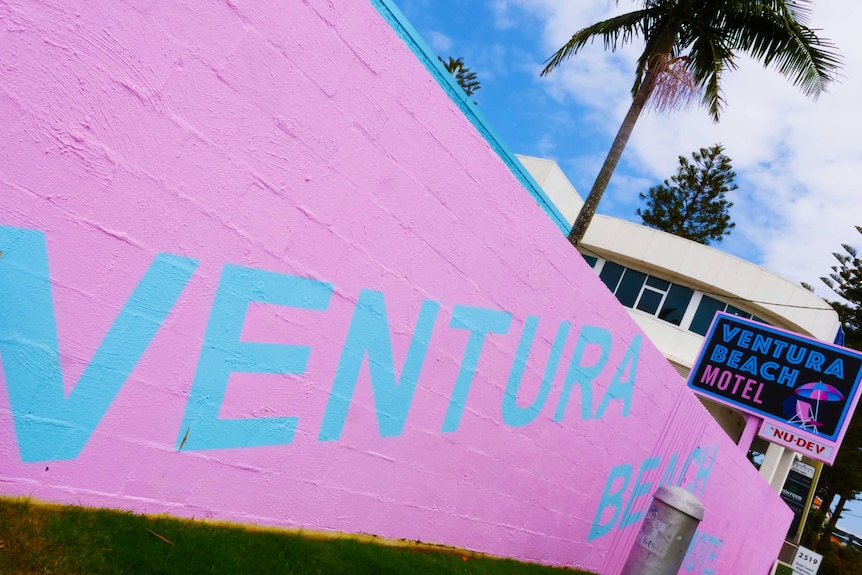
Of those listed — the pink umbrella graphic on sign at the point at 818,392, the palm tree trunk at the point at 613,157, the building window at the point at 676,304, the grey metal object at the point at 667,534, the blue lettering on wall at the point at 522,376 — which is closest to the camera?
the blue lettering on wall at the point at 522,376

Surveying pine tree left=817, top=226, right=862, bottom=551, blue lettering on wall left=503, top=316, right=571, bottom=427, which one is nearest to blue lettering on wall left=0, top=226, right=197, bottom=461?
blue lettering on wall left=503, top=316, right=571, bottom=427

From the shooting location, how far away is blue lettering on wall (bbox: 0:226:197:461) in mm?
2359

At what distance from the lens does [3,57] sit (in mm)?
2207

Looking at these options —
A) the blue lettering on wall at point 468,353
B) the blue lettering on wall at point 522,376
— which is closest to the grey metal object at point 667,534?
the blue lettering on wall at point 522,376

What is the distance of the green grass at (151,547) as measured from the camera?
2330 millimetres

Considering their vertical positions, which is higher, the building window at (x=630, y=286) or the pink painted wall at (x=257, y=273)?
the building window at (x=630, y=286)

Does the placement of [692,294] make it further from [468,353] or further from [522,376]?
[468,353]

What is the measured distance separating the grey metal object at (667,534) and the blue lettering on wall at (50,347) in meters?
4.62

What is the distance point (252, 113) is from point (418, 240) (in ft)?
4.17

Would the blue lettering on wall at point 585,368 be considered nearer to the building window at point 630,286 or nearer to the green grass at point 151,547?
the green grass at point 151,547

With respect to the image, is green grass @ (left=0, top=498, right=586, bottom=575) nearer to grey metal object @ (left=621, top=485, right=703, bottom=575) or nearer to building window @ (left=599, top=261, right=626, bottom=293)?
grey metal object @ (left=621, top=485, right=703, bottom=575)

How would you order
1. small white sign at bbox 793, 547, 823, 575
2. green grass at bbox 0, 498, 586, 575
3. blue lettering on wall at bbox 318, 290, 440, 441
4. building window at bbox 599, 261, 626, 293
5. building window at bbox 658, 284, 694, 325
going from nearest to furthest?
green grass at bbox 0, 498, 586, 575, blue lettering on wall at bbox 318, 290, 440, 441, small white sign at bbox 793, 547, 823, 575, building window at bbox 658, 284, 694, 325, building window at bbox 599, 261, 626, 293

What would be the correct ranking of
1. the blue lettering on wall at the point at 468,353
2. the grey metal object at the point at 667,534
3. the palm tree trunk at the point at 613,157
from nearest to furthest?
the blue lettering on wall at the point at 468,353
the grey metal object at the point at 667,534
the palm tree trunk at the point at 613,157

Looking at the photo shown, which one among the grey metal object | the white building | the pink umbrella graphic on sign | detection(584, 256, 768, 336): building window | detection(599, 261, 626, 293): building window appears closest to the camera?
the grey metal object
